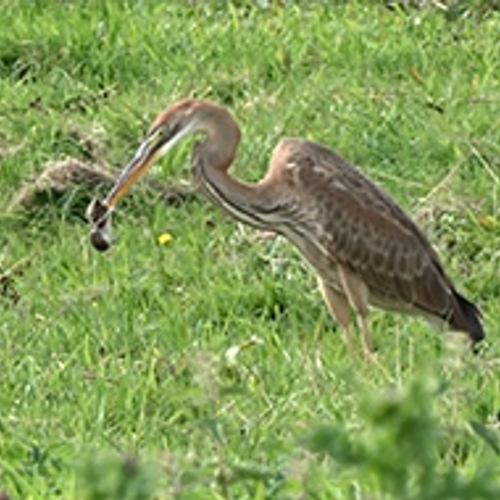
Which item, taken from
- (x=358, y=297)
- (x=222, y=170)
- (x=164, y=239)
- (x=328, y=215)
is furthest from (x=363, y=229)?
(x=164, y=239)

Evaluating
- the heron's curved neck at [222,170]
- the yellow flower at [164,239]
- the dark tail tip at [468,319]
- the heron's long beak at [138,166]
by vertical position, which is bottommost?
the yellow flower at [164,239]

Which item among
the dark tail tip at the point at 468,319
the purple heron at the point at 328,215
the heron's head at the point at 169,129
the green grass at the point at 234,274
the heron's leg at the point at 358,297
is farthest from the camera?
the heron's head at the point at 169,129

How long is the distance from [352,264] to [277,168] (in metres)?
0.42

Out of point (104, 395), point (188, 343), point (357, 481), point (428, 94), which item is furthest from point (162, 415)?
point (428, 94)

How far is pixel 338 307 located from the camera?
290 inches

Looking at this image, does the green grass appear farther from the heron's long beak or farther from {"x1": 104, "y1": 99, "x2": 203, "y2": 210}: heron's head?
{"x1": 104, "y1": 99, "x2": 203, "y2": 210}: heron's head

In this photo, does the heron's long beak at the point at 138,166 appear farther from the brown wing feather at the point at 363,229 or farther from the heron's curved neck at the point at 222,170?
the brown wing feather at the point at 363,229

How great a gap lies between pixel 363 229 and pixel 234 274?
636 mm

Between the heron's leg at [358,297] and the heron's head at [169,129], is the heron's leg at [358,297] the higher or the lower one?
the lower one

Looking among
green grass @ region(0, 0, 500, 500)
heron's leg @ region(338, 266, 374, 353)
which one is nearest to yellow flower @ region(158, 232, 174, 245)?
green grass @ region(0, 0, 500, 500)

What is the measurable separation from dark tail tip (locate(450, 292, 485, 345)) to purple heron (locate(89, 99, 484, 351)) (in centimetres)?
6

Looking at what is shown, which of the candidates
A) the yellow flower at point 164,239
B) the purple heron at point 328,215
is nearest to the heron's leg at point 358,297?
the purple heron at point 328,215

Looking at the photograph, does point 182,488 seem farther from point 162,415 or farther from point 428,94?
point 428,94

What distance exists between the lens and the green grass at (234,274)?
468 cm
